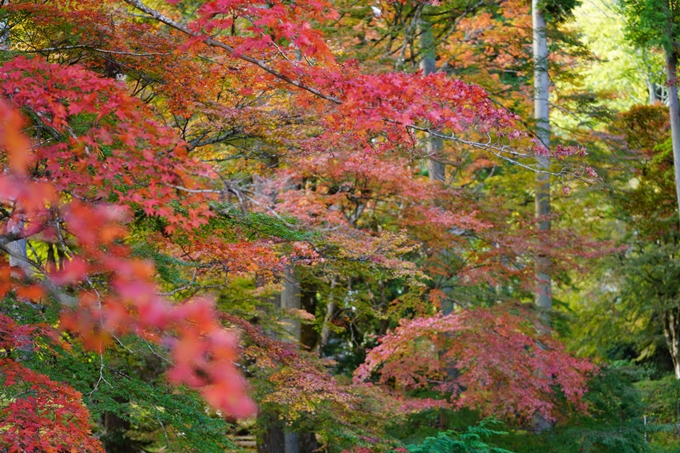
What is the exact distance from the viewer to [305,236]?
7.16m

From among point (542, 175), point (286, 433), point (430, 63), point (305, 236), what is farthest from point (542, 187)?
point (305, 236)

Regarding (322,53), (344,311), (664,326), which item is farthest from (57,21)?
(664,326)

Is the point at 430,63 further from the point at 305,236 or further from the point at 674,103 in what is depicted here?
the point at 305,236

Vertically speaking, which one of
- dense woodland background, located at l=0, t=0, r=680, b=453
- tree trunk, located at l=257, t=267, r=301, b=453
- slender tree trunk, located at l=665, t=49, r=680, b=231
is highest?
slender tree trunk, located at l=665, t=49, r=680, b=231

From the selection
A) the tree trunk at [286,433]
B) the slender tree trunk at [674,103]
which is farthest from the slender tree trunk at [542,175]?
the tree trunk at [286,433]

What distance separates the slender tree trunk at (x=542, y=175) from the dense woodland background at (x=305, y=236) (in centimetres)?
7

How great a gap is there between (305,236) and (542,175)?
20.9ft

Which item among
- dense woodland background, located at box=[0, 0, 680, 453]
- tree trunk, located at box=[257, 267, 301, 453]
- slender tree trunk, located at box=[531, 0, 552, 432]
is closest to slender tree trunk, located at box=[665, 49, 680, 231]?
dense woodland background, located at box=[0, 0, 680, 453]

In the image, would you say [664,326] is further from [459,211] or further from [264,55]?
[264,55]

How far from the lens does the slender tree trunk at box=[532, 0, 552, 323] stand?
11094 mm

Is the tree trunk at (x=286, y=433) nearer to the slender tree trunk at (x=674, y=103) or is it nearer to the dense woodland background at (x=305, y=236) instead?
the dense woodland background at (x=305, y=236)

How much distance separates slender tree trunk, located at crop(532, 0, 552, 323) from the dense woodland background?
0.23ft

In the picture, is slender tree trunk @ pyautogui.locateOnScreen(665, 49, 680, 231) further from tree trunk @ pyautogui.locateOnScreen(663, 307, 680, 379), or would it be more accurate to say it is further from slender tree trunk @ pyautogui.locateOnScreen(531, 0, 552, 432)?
tree trunk @ pyautogui.locateOnScreen(663, 307, 680, 379)

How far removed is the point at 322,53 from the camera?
164 inches
